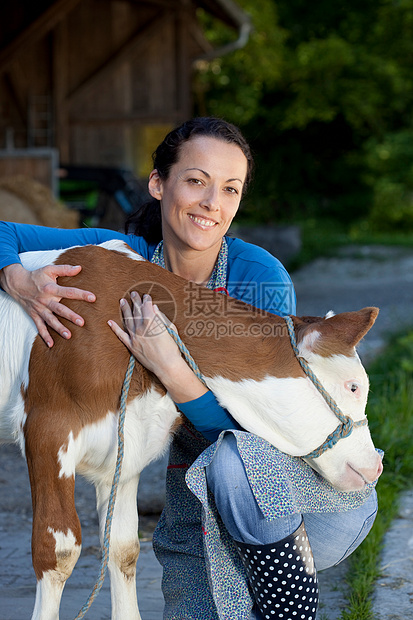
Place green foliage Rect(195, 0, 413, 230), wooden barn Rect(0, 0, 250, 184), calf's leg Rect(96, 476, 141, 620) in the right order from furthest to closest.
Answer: green foliage Rect(195, 0, 413, 230)
wooden barn Rect(0, 0, 250, 184)
calf's leg Rect(96, 476, 141, 620)

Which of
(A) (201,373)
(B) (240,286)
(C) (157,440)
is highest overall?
(B) (240,286)

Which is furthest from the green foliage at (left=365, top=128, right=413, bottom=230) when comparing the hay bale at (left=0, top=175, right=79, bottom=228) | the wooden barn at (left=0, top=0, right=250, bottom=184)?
the hay bale at (left=0, top=175, right=79, bottom=228)

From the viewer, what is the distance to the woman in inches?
75.2

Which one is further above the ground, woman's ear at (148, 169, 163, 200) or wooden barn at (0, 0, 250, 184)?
wooden barn at (0, 0, 250, 184)

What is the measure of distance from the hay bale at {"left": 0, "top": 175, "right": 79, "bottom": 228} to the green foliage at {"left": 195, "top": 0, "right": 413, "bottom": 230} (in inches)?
294

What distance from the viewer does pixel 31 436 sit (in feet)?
6.12

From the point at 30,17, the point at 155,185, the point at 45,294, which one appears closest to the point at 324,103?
the point at 30,17

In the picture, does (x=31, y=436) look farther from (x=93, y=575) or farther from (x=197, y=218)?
(x=93, y=575)

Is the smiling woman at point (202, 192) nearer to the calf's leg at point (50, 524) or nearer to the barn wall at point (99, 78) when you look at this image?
the calf's leg at point (50, 524)

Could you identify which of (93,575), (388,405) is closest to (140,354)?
(93,575)

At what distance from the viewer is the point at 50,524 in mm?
1831

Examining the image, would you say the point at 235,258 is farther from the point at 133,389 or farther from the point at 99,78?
the point at 99,78

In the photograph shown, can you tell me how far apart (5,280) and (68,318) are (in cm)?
27

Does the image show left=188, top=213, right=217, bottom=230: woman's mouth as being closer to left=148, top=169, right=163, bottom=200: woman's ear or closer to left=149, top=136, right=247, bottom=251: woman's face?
left=149, top=136, right=247, bottom=251: woman's face
